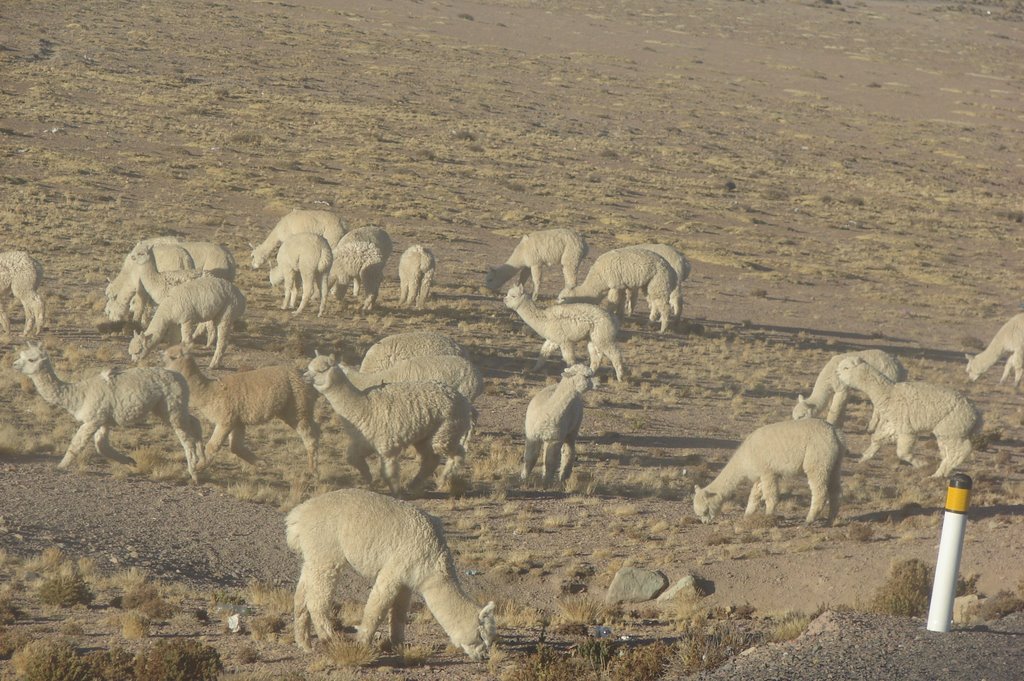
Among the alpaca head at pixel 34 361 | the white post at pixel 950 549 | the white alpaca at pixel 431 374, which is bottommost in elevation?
the white alpaca at pixel 431 374

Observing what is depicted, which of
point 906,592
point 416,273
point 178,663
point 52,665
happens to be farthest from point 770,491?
point 416,273

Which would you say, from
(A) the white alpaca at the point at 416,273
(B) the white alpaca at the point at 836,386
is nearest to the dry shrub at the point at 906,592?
(B) the white alpaca at the point at 836,386

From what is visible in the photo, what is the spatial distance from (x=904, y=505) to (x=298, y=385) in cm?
780

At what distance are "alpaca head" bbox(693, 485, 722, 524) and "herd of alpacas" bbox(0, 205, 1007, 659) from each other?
2cm

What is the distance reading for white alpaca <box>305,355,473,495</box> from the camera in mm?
14828

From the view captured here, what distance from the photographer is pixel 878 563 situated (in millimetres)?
13445

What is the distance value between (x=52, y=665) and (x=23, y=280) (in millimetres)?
13288

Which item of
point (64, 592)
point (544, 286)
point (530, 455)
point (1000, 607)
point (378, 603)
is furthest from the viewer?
point (544, 286)

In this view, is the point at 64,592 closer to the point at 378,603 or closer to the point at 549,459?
the point at 378,603

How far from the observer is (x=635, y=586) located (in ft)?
42.5

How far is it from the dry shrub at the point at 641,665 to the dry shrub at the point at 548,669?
0.55 feet

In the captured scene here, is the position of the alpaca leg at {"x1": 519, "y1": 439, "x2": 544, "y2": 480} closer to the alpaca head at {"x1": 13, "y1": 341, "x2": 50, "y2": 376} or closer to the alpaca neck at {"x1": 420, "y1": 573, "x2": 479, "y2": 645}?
the alpaca head at {"x1": 13, "y1": 341, "x2": 50, "y2": 376}

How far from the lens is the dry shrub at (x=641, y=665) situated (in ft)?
30.4

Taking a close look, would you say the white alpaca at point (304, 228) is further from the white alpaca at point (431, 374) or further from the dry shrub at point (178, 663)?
the dry shrub at point (178, 663)
